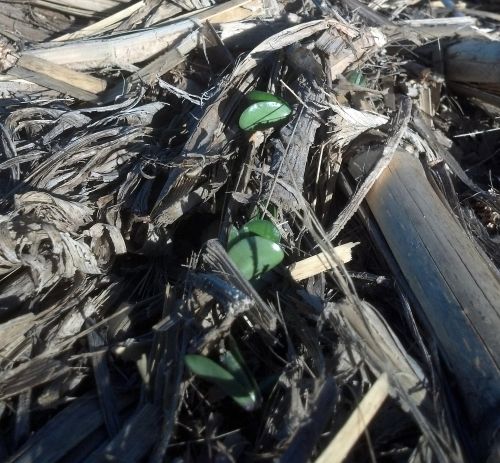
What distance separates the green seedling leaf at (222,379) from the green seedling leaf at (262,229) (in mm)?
384

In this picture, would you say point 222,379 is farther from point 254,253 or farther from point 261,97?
point 261,97

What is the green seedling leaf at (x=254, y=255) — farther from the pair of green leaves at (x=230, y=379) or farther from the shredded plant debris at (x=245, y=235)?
the pair of green leaves at (x=230, y=379)

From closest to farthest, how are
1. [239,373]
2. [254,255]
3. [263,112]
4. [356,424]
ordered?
1. [356,424]
2. [239,373]
3. [254,255]
4. [263,112]

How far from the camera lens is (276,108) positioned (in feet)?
5.81

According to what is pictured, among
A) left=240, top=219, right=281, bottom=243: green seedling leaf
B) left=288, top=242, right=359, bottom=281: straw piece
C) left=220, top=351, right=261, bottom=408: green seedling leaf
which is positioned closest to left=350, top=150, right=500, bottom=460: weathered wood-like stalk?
left=288, top=242, right=359, bottom=281: straw piece

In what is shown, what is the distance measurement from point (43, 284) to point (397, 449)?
3.29 feet

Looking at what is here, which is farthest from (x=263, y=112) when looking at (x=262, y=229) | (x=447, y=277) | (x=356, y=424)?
(x=356, y=424)

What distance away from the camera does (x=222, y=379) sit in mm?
1293

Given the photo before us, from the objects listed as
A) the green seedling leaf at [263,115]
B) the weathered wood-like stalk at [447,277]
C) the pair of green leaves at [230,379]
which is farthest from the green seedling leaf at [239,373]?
the green seedling leaf at [263,115]

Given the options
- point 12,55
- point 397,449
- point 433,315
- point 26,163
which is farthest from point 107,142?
point 397,449

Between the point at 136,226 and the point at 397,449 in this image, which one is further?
the point at 136,226

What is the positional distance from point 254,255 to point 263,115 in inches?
20.0

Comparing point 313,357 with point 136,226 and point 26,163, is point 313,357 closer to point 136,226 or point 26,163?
point 136,226

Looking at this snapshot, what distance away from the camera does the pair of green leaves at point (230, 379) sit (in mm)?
1286
